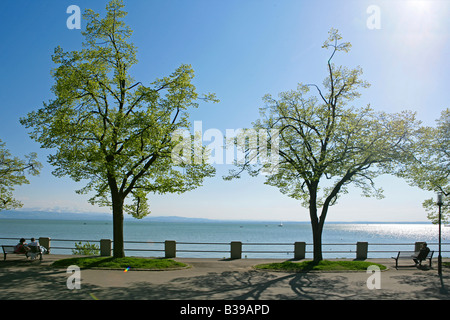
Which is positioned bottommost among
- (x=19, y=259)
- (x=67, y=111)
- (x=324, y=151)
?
(x=19, y=259)

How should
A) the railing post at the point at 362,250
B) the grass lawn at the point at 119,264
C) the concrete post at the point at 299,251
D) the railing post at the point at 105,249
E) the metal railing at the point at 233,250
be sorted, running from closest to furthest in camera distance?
the grass lawn at the point at 119,264 < the railing post at the point at 105,249 < the metal railing at the point at 233,250 < the concrete post at the point at 299,251 < the railing post at the point at 362,250

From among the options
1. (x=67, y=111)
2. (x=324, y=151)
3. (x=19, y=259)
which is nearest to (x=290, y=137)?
(x=324, y=151)

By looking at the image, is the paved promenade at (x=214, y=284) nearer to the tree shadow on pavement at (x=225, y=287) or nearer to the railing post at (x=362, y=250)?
the tree shadow on pavement at (x=225, y=287)

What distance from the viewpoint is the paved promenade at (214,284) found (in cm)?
1125

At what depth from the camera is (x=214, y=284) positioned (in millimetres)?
13477

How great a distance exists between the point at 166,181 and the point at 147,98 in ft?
14.8

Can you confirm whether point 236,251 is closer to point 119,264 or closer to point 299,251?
point 299,251

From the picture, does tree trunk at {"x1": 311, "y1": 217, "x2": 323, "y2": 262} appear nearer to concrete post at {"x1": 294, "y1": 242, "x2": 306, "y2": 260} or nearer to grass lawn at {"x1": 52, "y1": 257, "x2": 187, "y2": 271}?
concrete post at {"x1": 294, "y1": 242, "x2": 306, "y2": 260}

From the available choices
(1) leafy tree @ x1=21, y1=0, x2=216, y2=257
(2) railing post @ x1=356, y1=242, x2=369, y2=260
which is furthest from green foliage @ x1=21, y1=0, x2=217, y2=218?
(2) railing post @ x1=356, y1=242, x2=369, y2=260

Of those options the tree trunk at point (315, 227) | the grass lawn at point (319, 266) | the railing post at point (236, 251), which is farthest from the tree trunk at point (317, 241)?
the railing post at point (236, 251)
